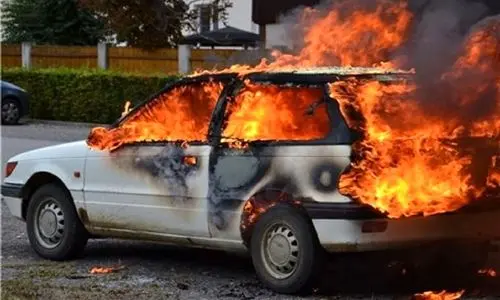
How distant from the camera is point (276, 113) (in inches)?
290

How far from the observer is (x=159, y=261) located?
27.6ft

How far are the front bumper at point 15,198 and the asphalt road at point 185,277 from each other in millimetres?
350

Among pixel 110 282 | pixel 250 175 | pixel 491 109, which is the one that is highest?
pixel 491 109

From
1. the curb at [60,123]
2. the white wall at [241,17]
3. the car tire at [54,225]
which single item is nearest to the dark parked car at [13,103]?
the curb at [60,123]

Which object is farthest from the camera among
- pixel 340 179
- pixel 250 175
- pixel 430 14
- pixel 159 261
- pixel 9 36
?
pixel 9 36

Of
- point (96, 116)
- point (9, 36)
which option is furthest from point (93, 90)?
point (9, 36)

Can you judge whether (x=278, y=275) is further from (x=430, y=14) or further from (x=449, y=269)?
(x=430, y=14)

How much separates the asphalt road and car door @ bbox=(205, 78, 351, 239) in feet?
1.67

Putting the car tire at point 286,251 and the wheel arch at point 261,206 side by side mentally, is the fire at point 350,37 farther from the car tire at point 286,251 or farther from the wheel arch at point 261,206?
the car tire at point 286,251

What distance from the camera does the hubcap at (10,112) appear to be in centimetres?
2342

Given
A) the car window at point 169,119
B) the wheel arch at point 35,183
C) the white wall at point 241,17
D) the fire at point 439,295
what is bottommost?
the fire at point 439,295

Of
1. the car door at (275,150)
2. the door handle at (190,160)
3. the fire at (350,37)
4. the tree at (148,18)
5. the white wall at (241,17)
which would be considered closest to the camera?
the car door at (275,150)

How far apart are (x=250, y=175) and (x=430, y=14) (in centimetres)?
193

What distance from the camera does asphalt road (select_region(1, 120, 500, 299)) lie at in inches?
279
